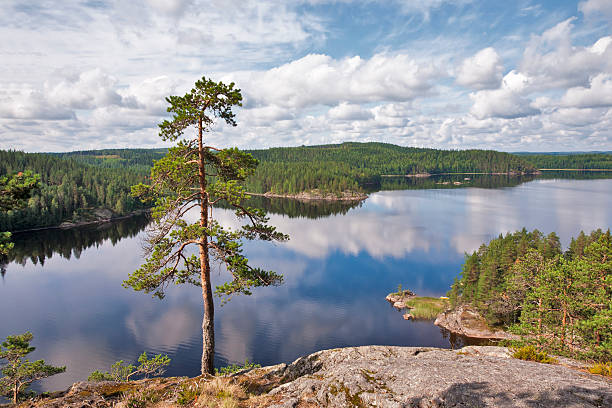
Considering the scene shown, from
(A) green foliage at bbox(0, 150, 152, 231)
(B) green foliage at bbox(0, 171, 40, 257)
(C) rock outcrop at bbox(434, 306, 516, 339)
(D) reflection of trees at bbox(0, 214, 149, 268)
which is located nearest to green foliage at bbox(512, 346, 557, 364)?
(B) green foliage at bbox(0, 171, 40, 257)

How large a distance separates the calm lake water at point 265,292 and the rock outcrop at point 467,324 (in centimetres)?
272

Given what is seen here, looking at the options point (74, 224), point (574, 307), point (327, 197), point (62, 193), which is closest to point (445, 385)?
point (574, 307)

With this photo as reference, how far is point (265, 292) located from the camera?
187 feet

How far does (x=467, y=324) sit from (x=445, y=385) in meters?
42.0

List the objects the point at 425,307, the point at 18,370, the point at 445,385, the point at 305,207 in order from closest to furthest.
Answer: the point at 445,385 → the point at 18,370 → the point at 425,307 → the point at 305,207

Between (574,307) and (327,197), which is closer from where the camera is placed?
(574,307)

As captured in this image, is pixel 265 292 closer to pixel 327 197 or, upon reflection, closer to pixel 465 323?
pixel 465 323

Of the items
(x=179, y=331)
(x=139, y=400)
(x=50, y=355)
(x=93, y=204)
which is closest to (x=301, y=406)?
(x=139, y=400)

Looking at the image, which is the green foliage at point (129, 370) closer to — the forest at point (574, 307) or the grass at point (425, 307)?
the forest at point (574, 307)

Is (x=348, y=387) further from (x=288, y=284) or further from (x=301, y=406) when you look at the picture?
(x=288, y=284)

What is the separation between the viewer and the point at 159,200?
43.1 feet

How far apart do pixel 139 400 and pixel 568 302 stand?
→ 91.3 ft

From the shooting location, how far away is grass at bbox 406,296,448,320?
1875 inches

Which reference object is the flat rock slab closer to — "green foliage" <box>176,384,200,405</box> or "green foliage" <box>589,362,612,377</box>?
"green foliage" <box>589,362,612,377</box>
